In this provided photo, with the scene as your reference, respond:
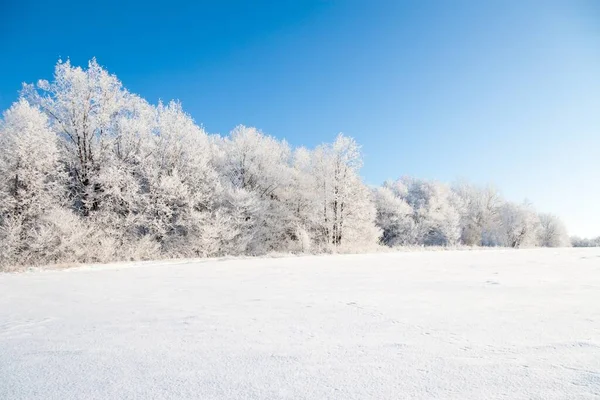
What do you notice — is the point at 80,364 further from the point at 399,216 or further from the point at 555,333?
the point at 399,216

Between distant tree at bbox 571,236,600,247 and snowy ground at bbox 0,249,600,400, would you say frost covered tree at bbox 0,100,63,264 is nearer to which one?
snowy ground at bbox 0,249,600,400

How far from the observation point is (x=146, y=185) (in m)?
19.8

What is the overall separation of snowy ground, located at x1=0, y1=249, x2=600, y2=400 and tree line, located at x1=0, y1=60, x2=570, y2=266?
39.8 ft

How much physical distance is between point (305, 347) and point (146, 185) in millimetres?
19972

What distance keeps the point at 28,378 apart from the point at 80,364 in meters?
0.29

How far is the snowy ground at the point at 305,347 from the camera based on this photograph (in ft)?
6.04

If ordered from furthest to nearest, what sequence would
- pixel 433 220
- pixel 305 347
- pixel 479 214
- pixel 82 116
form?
1. pixel 479 214
2. pixel 433 220
3. pixel 82 116
4. pixel 305 347

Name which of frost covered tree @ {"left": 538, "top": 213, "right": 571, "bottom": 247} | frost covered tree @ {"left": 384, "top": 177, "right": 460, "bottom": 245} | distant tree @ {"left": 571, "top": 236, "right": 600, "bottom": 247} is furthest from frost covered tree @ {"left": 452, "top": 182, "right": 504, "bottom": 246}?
distant tree @ {"left": 571, "top": 236, "right": 600, "bottom": 247}

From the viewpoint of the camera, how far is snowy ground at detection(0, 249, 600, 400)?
1.84 metres

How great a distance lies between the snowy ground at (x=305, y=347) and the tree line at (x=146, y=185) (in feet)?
39.8

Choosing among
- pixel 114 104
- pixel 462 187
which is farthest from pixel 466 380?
pixel 462 187

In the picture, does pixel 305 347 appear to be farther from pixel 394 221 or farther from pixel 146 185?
pixel 394 221

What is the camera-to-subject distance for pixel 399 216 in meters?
40.2

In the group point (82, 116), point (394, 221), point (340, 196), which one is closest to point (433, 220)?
point (394, 221)
